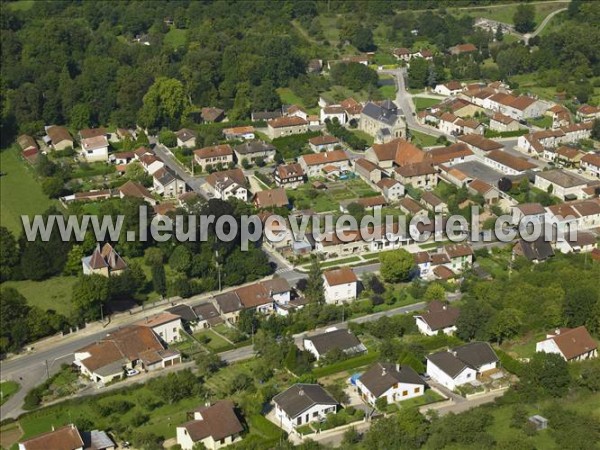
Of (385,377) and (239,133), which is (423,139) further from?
(385,377)

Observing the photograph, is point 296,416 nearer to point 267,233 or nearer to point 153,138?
point 267,233

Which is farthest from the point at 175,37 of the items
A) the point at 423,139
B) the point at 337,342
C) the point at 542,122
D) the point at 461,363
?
the point at 461,363

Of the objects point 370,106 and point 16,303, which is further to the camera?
point 370,106

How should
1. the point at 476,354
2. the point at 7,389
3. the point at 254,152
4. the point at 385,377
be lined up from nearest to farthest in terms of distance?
1. the point at 385,377
2. the point at 476,354
3. the point at 7,389
4. the point at 254,152

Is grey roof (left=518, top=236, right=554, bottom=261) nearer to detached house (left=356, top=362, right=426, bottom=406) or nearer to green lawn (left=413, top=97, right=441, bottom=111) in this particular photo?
detached house (left=356, top=362, right=426, bottom=406)

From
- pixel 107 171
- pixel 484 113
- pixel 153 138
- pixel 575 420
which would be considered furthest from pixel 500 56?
pixel 575 420

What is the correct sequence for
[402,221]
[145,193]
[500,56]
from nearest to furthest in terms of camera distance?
[402,221]
[145,193]
[500,56]
